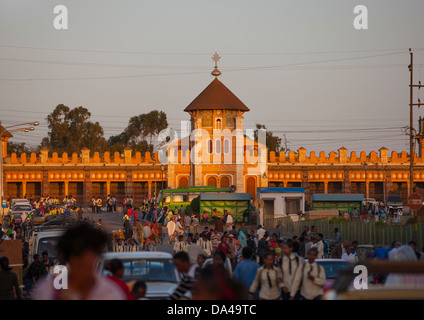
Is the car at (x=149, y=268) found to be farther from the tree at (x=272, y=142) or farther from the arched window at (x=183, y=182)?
the tree at (x=272, y=142)

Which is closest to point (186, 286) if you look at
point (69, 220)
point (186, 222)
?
point (69, 220)

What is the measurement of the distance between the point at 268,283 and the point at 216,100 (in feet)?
242

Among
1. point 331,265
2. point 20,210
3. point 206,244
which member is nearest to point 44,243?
point 206,244

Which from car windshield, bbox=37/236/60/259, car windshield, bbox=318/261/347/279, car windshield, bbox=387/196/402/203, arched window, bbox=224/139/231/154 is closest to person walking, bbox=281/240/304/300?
car windshield, bbox=318/261/347/279

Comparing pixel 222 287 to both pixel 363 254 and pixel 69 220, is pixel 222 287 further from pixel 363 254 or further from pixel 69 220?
pixel 69 220

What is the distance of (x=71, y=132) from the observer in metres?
116

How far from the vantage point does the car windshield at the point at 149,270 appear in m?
12.9

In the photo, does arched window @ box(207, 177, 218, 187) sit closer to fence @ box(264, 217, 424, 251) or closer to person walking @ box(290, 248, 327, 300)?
fence @ box(264, 217, 424, 251)

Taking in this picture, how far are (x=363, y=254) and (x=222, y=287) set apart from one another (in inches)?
715

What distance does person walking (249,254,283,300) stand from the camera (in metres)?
12.9

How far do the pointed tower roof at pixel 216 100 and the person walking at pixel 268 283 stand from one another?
72.8 meters

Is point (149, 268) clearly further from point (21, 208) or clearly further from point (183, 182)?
point (183, 182)

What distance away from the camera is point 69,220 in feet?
98.1

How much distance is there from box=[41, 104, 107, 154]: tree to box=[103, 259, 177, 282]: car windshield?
102452 mm
